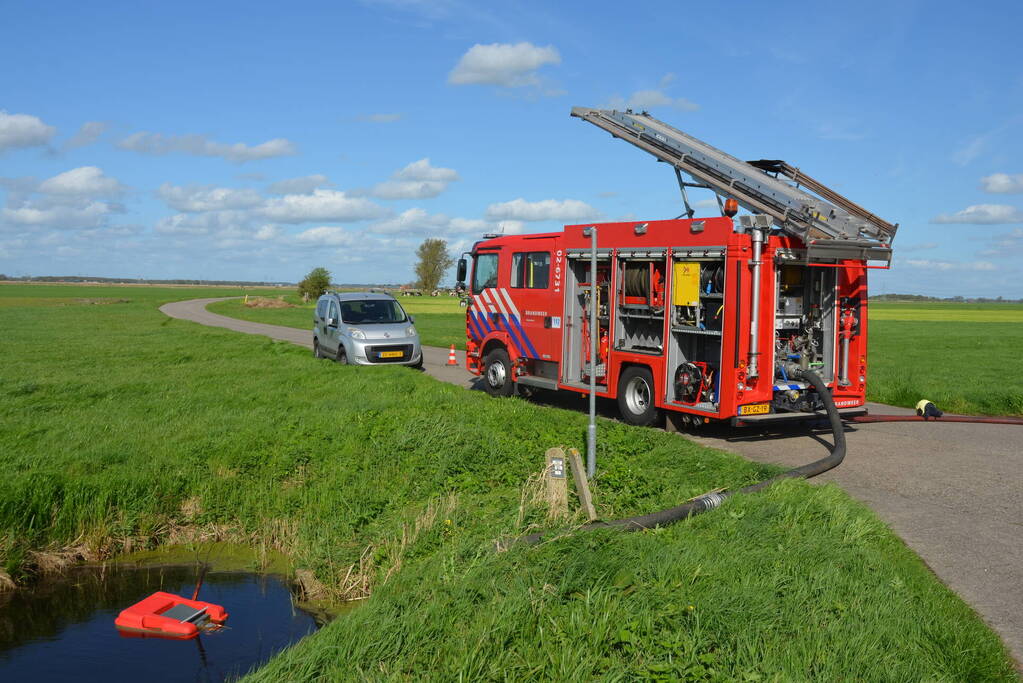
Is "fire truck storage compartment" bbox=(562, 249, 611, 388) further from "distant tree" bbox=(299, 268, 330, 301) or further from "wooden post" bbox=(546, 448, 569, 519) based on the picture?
"distant tree" bbox=(299, 268, 330, 301)

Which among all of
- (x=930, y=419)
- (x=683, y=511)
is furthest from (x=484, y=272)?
(x=683, y=511)

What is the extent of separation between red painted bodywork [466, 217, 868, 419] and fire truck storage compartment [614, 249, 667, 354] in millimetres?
112

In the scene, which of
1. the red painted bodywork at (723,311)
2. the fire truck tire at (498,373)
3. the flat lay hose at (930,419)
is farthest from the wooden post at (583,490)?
the fire truck tire at (498,373)

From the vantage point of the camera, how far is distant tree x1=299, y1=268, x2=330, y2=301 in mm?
86938

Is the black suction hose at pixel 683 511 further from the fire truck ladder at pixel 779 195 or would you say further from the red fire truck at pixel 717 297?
the fire truck ladder at pixel 779 195

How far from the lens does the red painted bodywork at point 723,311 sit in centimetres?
1122

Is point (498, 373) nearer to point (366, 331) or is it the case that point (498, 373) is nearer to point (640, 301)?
point (640, 301)

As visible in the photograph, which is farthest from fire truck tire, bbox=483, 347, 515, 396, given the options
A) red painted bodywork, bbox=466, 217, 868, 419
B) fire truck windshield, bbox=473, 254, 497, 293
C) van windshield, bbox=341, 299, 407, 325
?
van windshield, bbox=341, 299, 407, 325

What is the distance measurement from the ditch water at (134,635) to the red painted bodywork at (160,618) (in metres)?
0.07

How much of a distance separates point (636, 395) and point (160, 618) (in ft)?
25.7

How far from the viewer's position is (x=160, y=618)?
6957mm

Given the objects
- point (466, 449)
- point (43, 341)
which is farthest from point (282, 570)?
point (43, 341)

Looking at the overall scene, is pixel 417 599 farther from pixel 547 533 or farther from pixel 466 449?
pixel 466 449

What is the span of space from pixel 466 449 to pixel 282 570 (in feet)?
8.98
